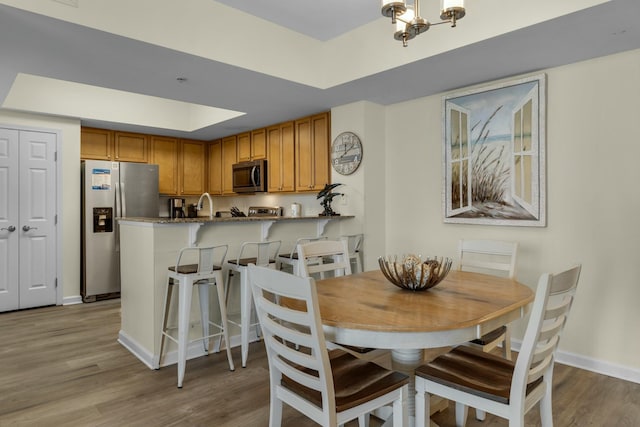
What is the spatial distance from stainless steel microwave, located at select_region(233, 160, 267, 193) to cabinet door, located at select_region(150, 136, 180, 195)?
3.46 ft

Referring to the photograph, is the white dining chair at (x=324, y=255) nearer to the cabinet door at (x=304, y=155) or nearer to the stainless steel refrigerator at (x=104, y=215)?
the cabinet door at (x=304, y=155)

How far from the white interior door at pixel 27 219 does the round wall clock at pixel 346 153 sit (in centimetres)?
339

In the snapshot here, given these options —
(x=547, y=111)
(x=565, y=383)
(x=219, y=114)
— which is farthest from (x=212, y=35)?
(x=565, y=383)

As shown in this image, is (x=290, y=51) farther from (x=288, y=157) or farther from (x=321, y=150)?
(x=288, y=157)

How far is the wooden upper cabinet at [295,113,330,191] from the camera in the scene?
4434mm

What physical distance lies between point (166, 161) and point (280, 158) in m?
2.00

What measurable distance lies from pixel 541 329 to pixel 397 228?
2735mm

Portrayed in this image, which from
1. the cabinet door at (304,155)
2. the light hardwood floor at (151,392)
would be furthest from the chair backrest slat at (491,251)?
the cabinet door at (304,155)

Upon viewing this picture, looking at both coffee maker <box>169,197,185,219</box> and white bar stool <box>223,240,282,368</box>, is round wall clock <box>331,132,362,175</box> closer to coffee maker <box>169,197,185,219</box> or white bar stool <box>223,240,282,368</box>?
white bar stool <box>223,240,282,368</box>

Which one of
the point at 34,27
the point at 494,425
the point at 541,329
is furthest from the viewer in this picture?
the point at 34,27

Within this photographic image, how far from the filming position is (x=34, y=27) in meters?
2.36

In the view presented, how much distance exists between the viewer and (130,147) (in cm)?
555

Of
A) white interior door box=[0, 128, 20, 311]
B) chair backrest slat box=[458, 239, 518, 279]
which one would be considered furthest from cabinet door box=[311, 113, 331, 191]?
white interior door box=[0, 128, 20, 311]

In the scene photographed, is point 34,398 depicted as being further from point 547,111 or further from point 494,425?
point 547,111
